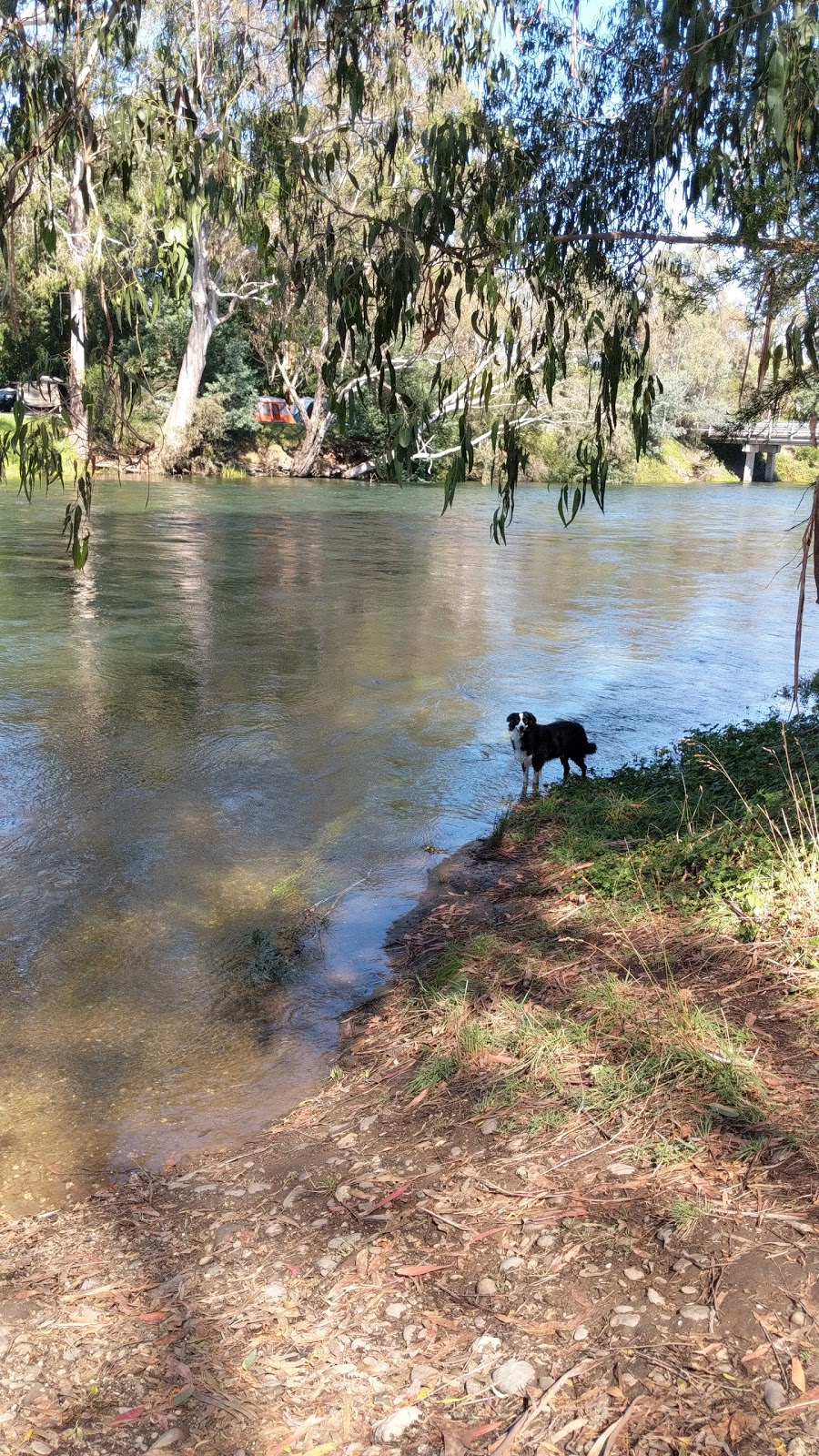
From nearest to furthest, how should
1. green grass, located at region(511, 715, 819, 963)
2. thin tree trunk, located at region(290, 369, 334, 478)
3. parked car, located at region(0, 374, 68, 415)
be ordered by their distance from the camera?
1. green grass, located at region(511, 715, 819, 963)
2. parked car, located at region(0, 374, 68, 415)
3. thin tree trunk, located at region(290, 369, 334, 478)

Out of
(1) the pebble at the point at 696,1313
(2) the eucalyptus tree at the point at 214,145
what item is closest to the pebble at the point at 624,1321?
(1) the pebble at the point at 696,1313

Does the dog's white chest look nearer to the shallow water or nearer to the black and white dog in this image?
the black and white dog

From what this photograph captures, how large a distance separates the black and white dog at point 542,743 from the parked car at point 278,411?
3968 cm

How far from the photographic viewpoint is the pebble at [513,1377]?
2.68 metres

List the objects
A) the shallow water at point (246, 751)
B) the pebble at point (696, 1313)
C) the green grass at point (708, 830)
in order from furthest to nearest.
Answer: the shallow water at point (246, 751), the green grass at point (708, 830), the pebble at point (696, 1313)

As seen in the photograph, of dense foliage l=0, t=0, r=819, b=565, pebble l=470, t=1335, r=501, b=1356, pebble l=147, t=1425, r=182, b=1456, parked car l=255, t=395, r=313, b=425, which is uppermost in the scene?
parked car l=255, t=395, r=313, b=425

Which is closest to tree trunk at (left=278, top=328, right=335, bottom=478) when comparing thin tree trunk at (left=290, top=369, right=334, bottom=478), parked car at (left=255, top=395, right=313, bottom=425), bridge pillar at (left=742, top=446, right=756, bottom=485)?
thin tree trunk at (left=290, top=369, right=334, bottom=478)

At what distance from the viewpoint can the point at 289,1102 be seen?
4.54 metres

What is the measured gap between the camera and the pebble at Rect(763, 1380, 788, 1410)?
250cm

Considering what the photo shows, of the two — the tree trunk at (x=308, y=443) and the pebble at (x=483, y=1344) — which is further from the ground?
the tree trunk at (x=308, y=443)

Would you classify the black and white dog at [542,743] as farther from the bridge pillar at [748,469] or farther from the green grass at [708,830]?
the bridge pillar at [748,469]

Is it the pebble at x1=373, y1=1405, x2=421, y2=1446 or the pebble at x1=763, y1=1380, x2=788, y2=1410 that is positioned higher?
the pebble at x1=763, y1=1380, x2=788, y2=1410

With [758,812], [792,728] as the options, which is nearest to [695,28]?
[758,812]

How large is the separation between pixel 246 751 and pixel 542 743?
2656mm
